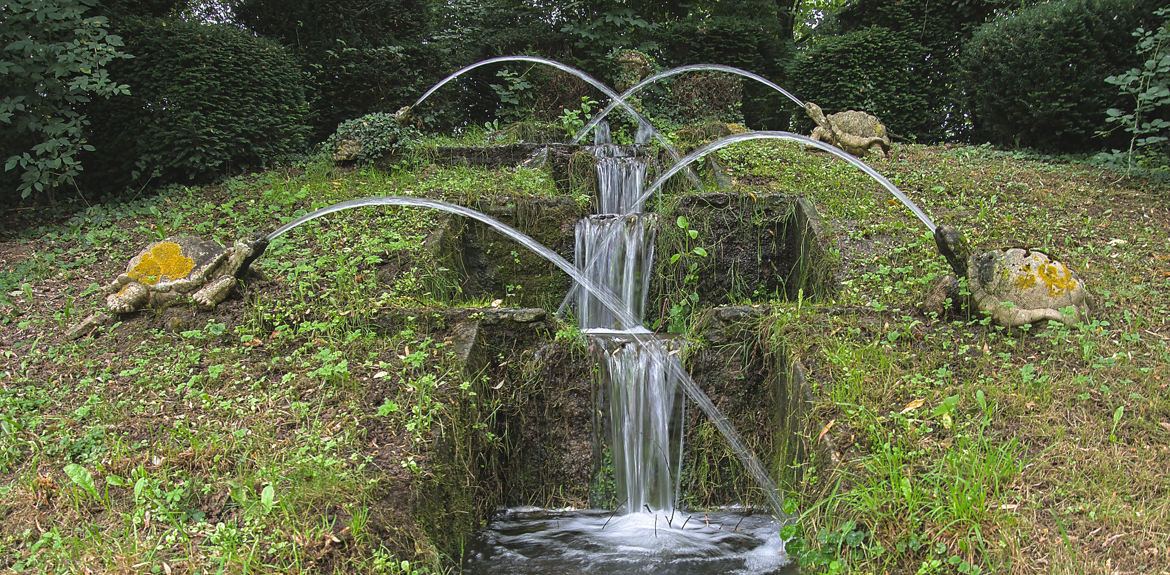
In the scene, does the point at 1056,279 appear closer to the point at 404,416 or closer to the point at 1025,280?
the point at 1025,280

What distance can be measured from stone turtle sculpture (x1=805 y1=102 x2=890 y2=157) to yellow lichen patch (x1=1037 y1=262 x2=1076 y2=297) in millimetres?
3831

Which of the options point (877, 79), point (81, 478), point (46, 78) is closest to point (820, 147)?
point (877, 79)

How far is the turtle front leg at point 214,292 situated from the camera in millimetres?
4543

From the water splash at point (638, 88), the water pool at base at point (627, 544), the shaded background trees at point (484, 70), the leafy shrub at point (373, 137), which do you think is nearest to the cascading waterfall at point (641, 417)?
the water pool at base at point (627, 544)

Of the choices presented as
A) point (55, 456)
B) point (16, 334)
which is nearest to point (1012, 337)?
point (55, 456)

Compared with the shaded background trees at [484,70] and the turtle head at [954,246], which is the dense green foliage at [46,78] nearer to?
the shaded background trees at [484,70]

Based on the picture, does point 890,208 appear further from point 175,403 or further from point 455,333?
point 175,403

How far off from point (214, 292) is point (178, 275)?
1.00ft

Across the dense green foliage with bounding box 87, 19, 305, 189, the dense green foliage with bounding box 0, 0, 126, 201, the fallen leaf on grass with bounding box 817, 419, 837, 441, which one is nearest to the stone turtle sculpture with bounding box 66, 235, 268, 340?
the dense green foliage with bounding box 0, 0, 126, 201

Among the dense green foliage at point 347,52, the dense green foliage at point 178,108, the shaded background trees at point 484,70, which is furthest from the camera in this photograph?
the dense green foliage at point 347,52

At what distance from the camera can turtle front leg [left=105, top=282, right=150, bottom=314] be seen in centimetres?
453

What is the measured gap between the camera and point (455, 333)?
421 cm

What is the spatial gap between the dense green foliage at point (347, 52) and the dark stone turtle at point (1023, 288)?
728cm

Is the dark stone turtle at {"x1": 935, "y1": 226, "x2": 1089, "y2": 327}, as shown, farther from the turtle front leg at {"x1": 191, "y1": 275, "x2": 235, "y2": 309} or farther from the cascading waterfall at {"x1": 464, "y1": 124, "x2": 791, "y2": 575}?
→ the turtle front leg at {"x1": 191, "y1": 275, "x2": 235, "y2": 309}
